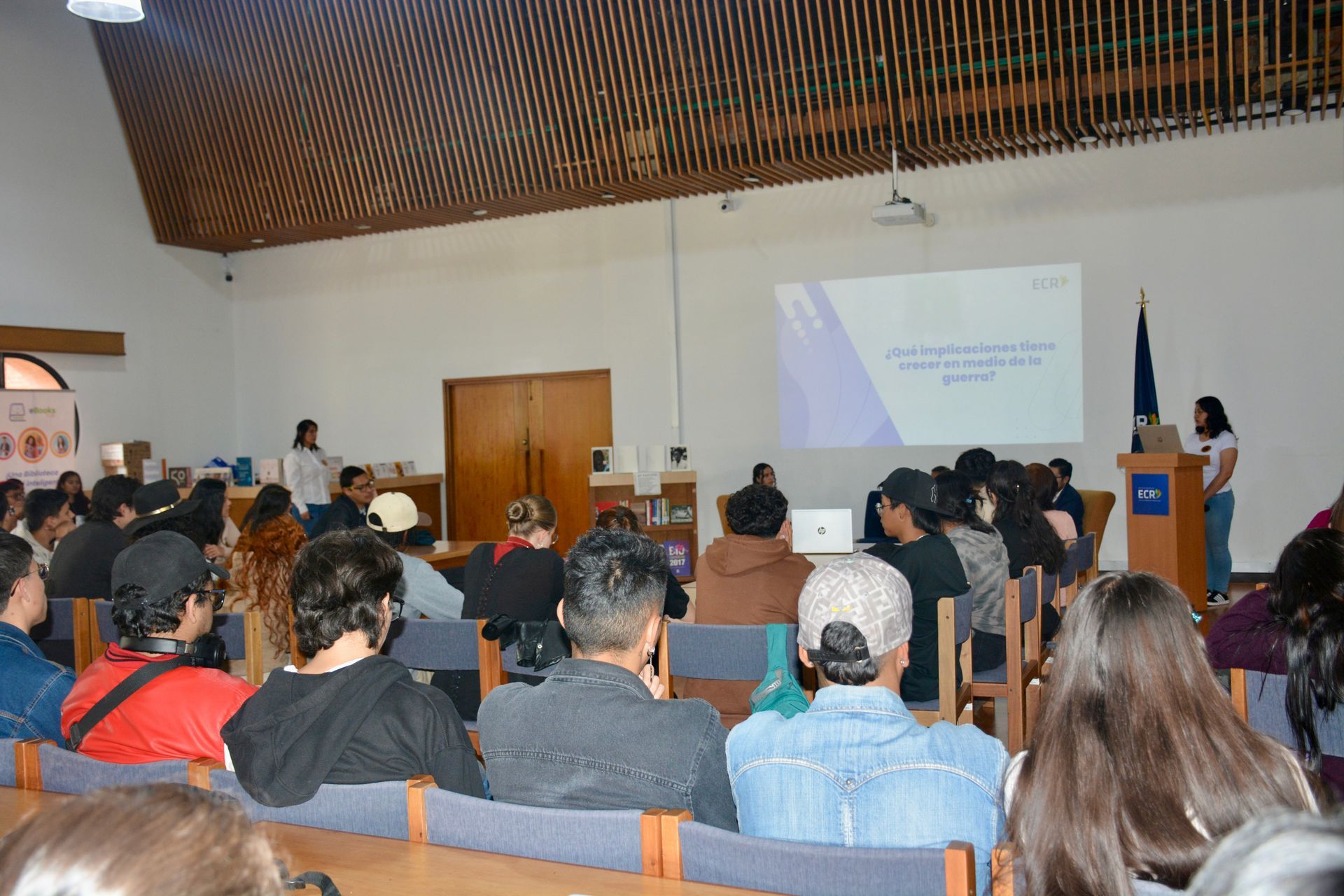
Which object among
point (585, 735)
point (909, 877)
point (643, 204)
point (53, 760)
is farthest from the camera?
point (643, 204)

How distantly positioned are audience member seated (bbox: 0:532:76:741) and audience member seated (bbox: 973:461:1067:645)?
3.70m

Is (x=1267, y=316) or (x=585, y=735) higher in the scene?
A: (x=1267, y=316)

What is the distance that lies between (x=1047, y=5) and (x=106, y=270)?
9408 mm

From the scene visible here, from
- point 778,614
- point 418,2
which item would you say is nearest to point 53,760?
point 778,614

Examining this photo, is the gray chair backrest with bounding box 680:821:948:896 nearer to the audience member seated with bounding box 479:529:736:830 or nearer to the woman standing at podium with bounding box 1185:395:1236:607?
the audience member seated with bounding box 479:529:736:830

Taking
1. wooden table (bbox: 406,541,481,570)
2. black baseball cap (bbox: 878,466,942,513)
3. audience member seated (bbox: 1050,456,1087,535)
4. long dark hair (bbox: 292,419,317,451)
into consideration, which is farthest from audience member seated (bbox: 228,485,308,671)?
long dark hair (bbox: 292,419,317,451)

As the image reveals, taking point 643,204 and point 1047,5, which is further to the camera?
point 643,204

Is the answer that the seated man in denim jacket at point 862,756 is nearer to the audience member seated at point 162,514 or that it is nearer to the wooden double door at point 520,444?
the audience member seated at point 162,514

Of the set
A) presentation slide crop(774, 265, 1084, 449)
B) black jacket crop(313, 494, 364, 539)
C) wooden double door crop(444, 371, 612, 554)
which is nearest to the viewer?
black jacket crop(313, 494, 364, 539)

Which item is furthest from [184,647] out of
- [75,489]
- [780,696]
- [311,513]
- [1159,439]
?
[311,513]

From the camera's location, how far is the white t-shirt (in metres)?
7.26

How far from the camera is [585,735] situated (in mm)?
1822

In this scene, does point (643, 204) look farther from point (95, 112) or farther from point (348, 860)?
point (348, 860)

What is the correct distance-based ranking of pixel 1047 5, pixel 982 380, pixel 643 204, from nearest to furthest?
pixel 1047 5 → pixel 982 380 → pixel 643 204
